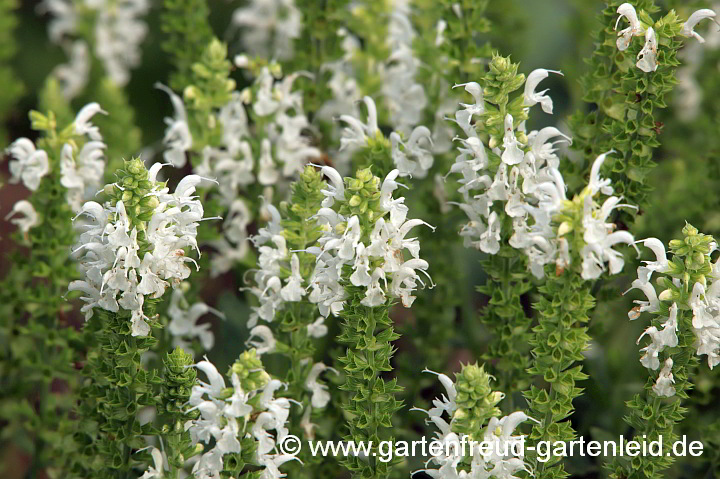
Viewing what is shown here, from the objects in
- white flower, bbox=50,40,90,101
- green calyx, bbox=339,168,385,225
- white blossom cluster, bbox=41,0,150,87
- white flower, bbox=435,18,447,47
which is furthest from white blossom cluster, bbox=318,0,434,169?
white flower, bbox=50,40,90,101

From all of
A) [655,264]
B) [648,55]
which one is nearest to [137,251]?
[655,264]

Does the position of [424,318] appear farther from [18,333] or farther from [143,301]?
[18,333]

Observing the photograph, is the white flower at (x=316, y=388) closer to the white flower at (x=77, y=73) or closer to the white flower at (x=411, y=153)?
the white flower at (x=411, y=153)

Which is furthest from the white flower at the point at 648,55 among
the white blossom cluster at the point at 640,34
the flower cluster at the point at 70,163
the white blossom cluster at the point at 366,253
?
the flower cluster at the point at 70,163

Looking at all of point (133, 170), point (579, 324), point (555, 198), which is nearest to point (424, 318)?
point (579, 324)

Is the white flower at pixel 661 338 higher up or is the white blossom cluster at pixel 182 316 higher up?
the white blossom cluster at pixel 182 316

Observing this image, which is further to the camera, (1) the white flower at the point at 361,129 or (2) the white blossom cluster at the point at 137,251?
(1) the white flower at the point at 361,129

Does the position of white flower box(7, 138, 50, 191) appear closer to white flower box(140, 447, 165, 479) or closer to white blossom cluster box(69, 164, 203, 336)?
white blossom cluster box(69, 164, 203, 336)
